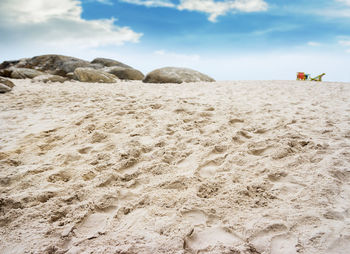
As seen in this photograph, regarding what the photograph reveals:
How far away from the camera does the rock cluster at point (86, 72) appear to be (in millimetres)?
9289

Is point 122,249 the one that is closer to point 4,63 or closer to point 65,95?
point 65,95

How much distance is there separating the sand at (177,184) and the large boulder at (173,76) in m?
6.00

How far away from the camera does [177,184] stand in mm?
1906

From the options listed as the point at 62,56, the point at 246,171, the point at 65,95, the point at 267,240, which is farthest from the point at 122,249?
the point at 62,56

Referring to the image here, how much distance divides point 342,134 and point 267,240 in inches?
89.3

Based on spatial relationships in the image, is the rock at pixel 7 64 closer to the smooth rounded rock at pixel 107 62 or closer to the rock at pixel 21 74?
the smooth rounded rock at pixel 107 62

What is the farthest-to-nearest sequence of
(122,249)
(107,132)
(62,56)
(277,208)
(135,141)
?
(62,56), (107,132), (135,141), (277,208), (122,249)

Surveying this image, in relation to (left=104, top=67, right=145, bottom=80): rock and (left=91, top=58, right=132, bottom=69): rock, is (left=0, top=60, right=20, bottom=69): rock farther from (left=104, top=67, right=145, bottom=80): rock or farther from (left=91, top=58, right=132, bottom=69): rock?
(left=104, top=67, right=145, bottom=80): rock

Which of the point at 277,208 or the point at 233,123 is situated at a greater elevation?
the point at 233,123

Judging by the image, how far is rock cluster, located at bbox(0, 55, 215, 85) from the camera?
366 inches

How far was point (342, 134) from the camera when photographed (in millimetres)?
2795

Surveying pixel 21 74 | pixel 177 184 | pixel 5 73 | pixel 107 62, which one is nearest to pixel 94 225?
pixel 177 184

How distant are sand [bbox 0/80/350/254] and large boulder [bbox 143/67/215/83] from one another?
6.00 meters

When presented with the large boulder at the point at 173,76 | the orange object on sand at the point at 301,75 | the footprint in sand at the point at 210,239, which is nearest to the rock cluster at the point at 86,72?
the large boulder at the point at 173,76
